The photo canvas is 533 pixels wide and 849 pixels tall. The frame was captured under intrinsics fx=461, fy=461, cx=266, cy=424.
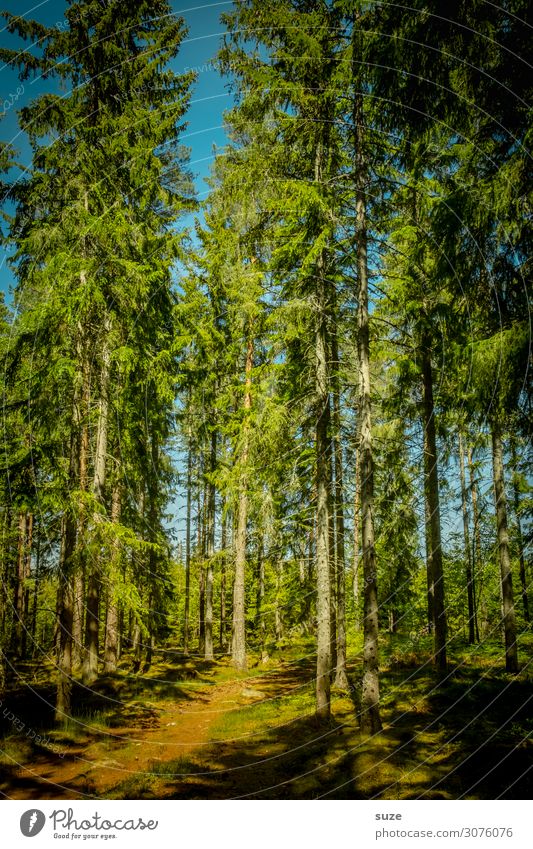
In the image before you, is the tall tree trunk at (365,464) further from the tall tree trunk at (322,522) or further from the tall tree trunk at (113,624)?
the tall tree trunk at (113,624)

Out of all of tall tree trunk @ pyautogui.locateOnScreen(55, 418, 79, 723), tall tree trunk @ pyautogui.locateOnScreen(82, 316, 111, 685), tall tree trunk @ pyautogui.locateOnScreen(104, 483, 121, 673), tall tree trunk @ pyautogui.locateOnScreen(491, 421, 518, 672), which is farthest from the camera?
tall tree trunk @ pyautogui.locateOnScreen(104, 483, 121, 673)

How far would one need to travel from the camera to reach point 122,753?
901cm

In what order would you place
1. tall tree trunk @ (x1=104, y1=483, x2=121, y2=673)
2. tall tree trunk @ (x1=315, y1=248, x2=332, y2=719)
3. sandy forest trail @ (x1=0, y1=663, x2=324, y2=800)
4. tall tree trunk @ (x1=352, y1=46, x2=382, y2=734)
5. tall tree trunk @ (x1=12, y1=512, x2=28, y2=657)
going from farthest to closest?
tall tree trunk @ (x1=12, y1=512, x2=28, y2=657)
tall tree trunk @ (x1=104, y1=483, x2=121, y2=673)
tall tree trunk @ (x1=315, y1=248, x2=332, y2=719)
tall tree trunk @ (x1=352, y1=46, x2=382, y2=734)
sandy forest trail @ (x1=0, y1=663, x2=324, y2=800)

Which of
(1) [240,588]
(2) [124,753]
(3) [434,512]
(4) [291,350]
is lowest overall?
(2) [124,753]

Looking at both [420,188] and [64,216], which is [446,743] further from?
[64,216]

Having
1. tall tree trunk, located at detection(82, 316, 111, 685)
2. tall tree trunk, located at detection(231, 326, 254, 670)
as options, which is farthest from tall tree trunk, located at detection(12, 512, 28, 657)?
tall tree trunk, located at detection(231, 326, 254, 670)

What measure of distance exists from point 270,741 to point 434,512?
738 cm

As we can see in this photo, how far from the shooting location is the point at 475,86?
6004mm

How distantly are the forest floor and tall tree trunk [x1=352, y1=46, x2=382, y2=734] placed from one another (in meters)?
0.68

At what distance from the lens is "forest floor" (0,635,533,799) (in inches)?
257

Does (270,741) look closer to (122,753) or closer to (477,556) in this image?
(122,753)

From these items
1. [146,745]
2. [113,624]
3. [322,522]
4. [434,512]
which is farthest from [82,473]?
[434,512]

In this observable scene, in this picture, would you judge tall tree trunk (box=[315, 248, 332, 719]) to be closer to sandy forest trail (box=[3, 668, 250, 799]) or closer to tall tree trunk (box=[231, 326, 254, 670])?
sandy forest trail (box=[3, 668, 250, 799])

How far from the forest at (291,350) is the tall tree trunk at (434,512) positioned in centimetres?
9
